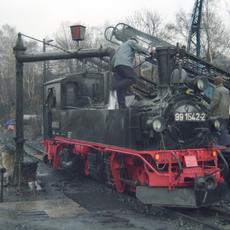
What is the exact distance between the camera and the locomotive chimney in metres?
9.00

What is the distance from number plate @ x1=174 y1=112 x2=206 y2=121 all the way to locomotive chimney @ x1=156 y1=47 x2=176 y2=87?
648 millimetres

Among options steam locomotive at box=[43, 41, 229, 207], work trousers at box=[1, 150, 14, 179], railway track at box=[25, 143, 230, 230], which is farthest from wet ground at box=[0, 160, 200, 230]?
work trousers at box=[1, 150, 14, 179]

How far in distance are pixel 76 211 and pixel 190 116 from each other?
8.99 feet

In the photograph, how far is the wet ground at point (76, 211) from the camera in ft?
25.5

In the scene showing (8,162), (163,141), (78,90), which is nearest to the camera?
(163,141)

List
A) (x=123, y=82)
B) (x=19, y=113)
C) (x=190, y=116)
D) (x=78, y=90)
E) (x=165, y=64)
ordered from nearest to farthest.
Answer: (x=190, y=116) < (x=165, y=64) < (x=123, y=82) < (x=19, y=113) < (x=78, y=90)

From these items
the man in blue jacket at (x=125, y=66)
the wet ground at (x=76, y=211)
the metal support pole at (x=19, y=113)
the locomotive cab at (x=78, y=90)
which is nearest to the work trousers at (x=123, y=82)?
the man in blue jacket at (x=125, y=66)

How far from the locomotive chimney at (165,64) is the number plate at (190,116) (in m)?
0.65

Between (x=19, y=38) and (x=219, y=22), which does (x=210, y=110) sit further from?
(x=219, y=22)

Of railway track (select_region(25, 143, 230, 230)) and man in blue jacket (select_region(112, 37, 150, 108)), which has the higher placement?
man in blue jacket (select_region(112, 37, 150, 108))

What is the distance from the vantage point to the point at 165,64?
355 inches

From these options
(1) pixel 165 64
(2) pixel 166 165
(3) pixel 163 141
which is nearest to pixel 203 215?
(2) pixel 166 165

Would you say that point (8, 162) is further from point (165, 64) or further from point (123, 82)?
point (165, 64)

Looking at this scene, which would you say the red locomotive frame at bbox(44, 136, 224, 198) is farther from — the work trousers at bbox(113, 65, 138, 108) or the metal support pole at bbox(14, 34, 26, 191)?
the metal support pole at bbox(14, 34, 26, 191)
